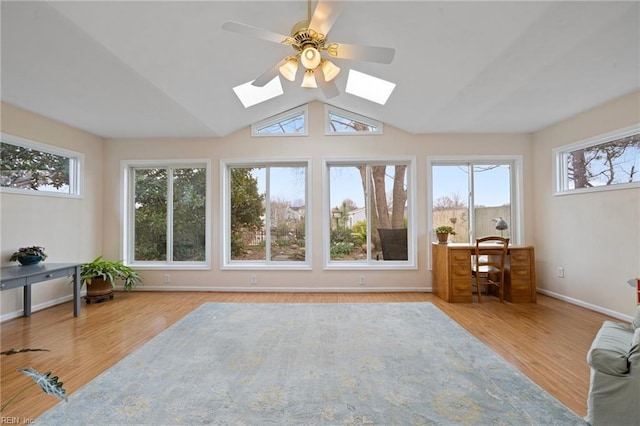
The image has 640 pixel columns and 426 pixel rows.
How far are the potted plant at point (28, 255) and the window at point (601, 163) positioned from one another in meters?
6.97

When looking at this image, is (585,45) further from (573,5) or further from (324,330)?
(324,330)

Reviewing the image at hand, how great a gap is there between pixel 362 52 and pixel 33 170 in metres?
4.49

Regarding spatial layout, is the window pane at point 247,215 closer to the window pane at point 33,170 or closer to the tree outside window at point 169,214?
the tree outside window at point 169,214

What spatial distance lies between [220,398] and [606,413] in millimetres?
2278

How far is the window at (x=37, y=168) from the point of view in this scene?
12.3 feet

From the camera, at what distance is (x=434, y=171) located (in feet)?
17.0

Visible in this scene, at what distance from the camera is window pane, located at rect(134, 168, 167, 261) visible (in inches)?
210

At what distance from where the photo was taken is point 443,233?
15.5ft

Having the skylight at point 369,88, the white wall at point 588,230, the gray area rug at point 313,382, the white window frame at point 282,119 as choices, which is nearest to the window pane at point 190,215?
the white window frame at point 282,119

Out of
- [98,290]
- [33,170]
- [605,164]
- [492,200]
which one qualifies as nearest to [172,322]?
[98,290]

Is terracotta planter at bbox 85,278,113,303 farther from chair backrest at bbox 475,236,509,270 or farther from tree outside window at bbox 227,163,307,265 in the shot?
chair backrest at bbox 475,236,509,270

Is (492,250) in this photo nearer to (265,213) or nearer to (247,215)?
(265,213)

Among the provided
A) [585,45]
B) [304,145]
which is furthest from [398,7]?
[304,145]

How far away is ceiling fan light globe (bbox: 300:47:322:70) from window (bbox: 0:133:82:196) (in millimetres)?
3759
